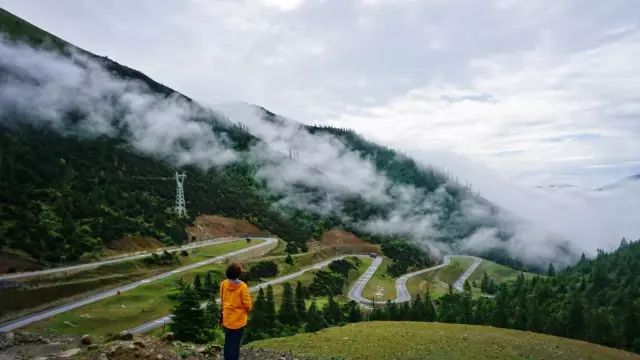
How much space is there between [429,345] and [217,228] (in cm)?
11818

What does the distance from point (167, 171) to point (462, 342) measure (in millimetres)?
148223

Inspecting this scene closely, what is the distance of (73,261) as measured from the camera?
241 ft

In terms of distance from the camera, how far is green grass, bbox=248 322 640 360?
25.6m

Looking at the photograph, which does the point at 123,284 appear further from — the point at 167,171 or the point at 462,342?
the point at 167,171

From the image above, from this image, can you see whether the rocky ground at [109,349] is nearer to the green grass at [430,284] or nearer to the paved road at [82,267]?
the paved road at [82,267]

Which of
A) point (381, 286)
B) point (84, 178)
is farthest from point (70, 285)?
point (381, 286)

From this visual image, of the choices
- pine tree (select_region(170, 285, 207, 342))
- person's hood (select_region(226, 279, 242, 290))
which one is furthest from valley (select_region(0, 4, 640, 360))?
person's hood (select_region(226, 279, 242, 290))

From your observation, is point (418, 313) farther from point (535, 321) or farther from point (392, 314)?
point (535, 321)

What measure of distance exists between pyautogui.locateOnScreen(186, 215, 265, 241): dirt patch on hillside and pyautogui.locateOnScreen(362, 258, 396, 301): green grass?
4111 cm

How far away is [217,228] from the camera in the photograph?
141 metres

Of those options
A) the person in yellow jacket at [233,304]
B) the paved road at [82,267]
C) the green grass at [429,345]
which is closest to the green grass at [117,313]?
the paved road at [82,267]

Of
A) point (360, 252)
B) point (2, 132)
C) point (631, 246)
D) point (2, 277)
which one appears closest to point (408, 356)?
point (2, 277)

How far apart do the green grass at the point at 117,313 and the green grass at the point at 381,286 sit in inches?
2175

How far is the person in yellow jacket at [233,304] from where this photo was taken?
1226 centimetres
